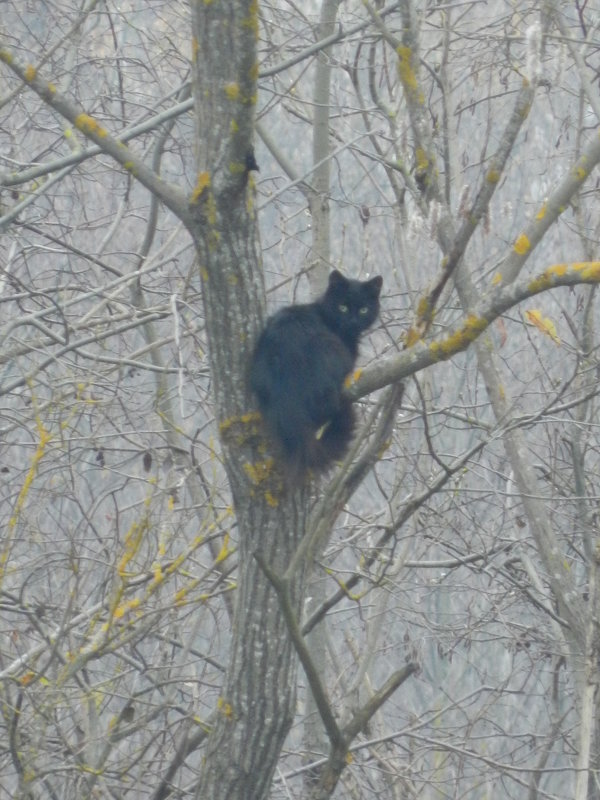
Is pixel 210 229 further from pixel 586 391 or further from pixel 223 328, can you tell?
pixel 586 391

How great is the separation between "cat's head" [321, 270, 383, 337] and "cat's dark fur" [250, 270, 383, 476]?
0.45 meters

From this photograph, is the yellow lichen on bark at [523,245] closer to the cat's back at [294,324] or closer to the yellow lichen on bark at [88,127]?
the cat's back at [294,324]

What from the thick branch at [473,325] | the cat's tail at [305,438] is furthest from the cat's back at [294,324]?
the thick branch at [473,325]

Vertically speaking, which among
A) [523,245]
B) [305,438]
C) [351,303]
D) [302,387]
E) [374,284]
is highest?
[374,284]

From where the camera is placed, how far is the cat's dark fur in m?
3.38

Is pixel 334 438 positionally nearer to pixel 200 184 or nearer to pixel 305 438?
pixel 305 438

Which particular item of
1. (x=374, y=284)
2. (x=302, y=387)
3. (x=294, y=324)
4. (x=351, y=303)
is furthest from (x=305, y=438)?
(x=374, y=284)

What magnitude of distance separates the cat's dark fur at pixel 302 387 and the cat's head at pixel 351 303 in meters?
0.45

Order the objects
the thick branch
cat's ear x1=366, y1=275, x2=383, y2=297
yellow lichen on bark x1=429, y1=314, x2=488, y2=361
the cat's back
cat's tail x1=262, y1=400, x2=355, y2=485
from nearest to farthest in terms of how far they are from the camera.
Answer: the thick branch
yellow lichen on bark x1=429, y1=314, x2=488, y2=361
cat's tail x1=262, y1=400, x2=355, y2=485
the cat's back
cat's ear x1=366, y1=275, x2=383, y2=297

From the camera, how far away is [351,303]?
538 centimetres

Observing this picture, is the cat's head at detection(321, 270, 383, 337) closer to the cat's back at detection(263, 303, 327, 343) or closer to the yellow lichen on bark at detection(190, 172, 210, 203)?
the cat's back at detection(263, 303, 327, 343)

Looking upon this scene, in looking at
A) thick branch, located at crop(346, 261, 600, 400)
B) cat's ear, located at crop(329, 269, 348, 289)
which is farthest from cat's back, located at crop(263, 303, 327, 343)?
cat's ear, located at crop(329, 269, 348, 289)

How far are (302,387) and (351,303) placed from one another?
163 centimetres

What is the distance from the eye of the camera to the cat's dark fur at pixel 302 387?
3.38 meters
